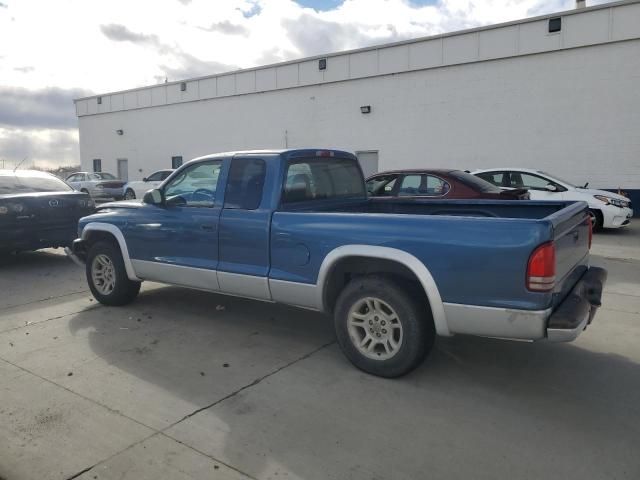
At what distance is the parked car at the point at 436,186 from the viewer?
8.21 m

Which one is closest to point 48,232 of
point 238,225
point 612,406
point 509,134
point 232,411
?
point 238,225

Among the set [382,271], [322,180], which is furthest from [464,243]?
[322,180]

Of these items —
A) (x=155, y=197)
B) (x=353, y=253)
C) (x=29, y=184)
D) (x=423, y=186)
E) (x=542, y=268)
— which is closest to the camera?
(x=542, y=268)

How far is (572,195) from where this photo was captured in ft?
37.3

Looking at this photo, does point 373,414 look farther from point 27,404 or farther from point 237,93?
point 237,93

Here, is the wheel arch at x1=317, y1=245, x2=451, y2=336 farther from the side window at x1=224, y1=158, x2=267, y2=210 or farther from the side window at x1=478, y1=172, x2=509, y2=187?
the side window at x1=478, y1=172, x2=509, y2=187

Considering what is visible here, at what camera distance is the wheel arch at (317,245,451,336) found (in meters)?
3.53

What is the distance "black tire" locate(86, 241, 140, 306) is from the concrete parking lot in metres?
→ 0.37

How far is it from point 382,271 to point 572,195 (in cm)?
920

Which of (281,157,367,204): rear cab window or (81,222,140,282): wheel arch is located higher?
(281,157,367,204): rear cab window

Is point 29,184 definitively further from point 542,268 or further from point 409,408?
point 542,268

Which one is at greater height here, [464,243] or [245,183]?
[245,183]

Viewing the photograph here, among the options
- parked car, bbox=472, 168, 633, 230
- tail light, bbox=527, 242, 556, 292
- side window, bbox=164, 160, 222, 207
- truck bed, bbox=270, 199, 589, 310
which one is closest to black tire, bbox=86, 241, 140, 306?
side window, bbox=164, 160, 222, 207

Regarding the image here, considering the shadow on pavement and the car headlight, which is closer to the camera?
the shadow on pavement
